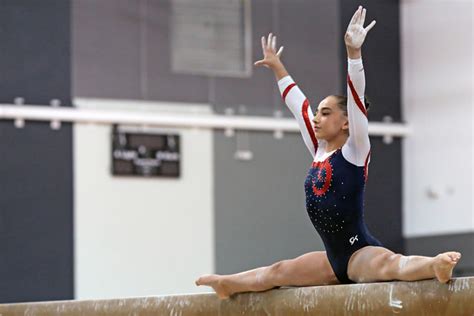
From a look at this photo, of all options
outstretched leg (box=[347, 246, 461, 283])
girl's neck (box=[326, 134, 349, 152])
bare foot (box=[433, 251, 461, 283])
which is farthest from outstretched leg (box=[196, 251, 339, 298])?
bare foot (box=[433, 251, 461, 283])

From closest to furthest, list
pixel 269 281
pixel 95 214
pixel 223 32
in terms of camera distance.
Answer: pixel 269 281, pixel 95 214, pixel 223 32

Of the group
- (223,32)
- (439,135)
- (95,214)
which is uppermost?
(223,32)

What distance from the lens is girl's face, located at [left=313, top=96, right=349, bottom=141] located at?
422cm

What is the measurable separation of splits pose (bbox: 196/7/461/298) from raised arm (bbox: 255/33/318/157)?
3.9 inches

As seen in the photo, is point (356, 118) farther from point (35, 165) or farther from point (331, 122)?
point (35, 165)

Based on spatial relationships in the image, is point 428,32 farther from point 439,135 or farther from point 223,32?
point 223,32

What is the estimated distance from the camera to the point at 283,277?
4.20m

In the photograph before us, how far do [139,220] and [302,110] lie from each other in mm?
7400

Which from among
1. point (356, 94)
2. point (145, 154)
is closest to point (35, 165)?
point (145, 154)

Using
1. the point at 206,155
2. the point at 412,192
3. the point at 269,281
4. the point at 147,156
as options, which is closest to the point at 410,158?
the point at 412,192

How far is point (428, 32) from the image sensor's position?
13664 mm

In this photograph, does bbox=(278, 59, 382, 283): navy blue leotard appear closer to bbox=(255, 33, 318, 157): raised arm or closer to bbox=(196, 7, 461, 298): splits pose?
bbox=(196, 7, 461, 298): splits pose

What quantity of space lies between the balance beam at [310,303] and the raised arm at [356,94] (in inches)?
24.0

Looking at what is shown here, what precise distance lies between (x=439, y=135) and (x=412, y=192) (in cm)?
100
